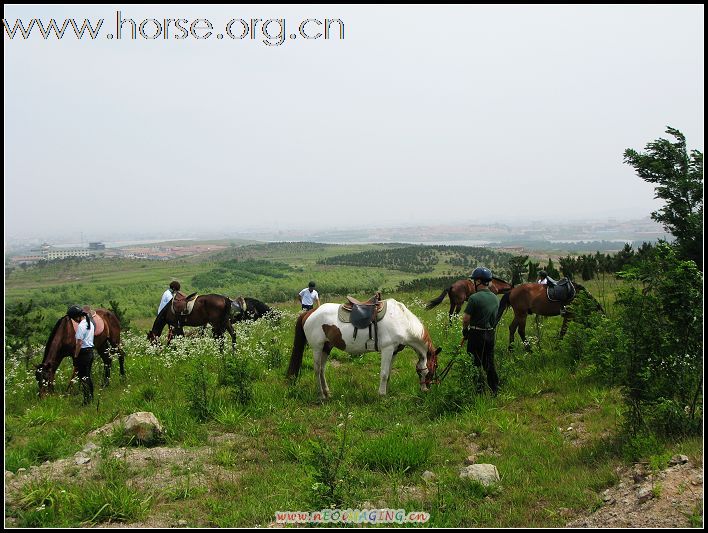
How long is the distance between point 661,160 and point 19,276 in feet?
277

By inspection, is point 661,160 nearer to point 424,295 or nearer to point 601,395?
point 601,395

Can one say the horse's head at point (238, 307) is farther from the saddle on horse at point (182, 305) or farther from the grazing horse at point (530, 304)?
the grazing horse at point (530, 304)

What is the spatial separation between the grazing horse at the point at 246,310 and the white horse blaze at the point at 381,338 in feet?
19.9

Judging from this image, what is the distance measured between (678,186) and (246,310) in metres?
14.3

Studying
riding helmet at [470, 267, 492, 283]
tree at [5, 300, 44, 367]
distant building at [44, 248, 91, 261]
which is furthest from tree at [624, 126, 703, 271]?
distant building at [44, 248, 91, 261]

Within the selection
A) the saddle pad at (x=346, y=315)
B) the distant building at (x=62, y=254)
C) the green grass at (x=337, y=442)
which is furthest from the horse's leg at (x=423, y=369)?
the distant building at (x=62, y=254)

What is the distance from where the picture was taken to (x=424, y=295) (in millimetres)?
25031

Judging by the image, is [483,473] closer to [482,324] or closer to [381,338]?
[482,324]

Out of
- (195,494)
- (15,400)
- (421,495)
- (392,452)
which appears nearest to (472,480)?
(421,495)

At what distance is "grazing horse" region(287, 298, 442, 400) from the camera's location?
28.9 ft

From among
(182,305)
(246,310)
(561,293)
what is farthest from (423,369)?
(246,310)

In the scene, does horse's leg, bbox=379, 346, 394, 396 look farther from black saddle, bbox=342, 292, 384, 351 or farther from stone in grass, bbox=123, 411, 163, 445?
stone in grass, bbox=123, 411, 163, 445

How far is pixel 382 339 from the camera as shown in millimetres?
8891

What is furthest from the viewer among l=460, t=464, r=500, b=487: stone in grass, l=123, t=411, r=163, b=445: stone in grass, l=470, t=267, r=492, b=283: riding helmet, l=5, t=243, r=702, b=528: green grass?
l=470, t=267, r=492, b=283: riding helmet
